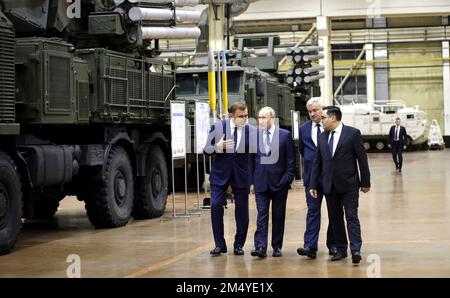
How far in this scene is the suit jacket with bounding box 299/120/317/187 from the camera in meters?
11.2

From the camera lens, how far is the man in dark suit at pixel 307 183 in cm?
1098

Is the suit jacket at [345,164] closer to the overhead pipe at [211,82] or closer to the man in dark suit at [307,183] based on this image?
the man in dark suit at [307,183]

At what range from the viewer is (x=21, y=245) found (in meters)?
13.1

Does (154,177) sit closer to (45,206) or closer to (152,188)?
(152,188)

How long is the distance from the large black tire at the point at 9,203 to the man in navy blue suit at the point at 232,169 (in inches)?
98.0

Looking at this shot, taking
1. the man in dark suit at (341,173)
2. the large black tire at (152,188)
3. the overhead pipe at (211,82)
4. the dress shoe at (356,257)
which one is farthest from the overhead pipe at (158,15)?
the dress shoe at (356,257)

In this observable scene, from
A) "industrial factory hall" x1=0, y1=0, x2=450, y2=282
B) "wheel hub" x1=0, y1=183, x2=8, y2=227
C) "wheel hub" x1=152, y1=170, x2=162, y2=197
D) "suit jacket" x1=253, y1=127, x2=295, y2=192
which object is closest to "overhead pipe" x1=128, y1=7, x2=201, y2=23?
"industrial factory hall" x1=0, y1=0, x2=450, y2=282

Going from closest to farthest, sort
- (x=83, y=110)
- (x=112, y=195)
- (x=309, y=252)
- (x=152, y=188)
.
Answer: (x=309, y=252), (x=83, y=110), (x=112, y=195), (x=152, y=188)

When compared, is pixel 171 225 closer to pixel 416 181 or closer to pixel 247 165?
pixel 247 165

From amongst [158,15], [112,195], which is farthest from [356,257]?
[158,15]

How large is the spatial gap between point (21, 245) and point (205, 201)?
246 inches

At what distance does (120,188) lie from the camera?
15219 millimetres

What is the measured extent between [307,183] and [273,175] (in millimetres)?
420

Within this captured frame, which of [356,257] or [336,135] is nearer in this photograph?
[356,257]
